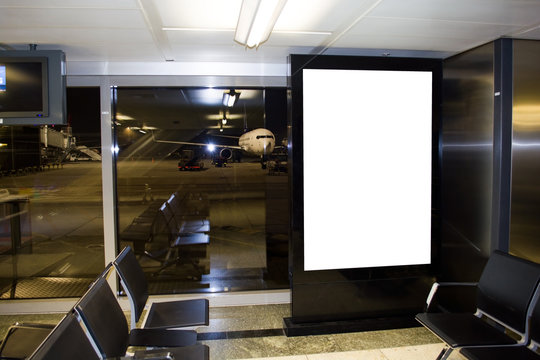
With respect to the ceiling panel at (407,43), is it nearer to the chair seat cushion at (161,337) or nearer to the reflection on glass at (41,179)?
the chair seat cushion at (161,337)

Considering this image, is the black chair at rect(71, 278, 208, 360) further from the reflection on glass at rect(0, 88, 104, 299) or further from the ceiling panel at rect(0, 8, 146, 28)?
the reflection on glass at rect(0, 88, 104, 299)

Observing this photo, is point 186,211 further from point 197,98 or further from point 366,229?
point 366,229

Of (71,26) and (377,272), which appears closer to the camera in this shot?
(71,26)

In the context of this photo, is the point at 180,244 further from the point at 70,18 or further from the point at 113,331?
the point at 70,18

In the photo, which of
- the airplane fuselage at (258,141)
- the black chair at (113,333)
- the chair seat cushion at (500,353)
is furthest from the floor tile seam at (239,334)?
the airplane fuselage at (258,141)

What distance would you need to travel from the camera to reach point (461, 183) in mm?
3113

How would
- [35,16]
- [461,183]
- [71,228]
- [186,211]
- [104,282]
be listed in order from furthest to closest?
[71,228], [186,211], [461,183], [35,16], [104,282]

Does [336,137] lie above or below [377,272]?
above

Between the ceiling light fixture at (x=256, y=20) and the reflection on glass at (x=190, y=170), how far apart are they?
1.19m

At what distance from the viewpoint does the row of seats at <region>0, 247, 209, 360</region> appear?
1.38 m

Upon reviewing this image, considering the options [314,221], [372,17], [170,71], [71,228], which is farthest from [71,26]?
[71,228]

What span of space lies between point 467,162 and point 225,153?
2.32 metres

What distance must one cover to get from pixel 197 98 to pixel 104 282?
2.30 metres

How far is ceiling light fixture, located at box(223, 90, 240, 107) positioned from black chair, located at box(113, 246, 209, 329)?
76.2 inches
